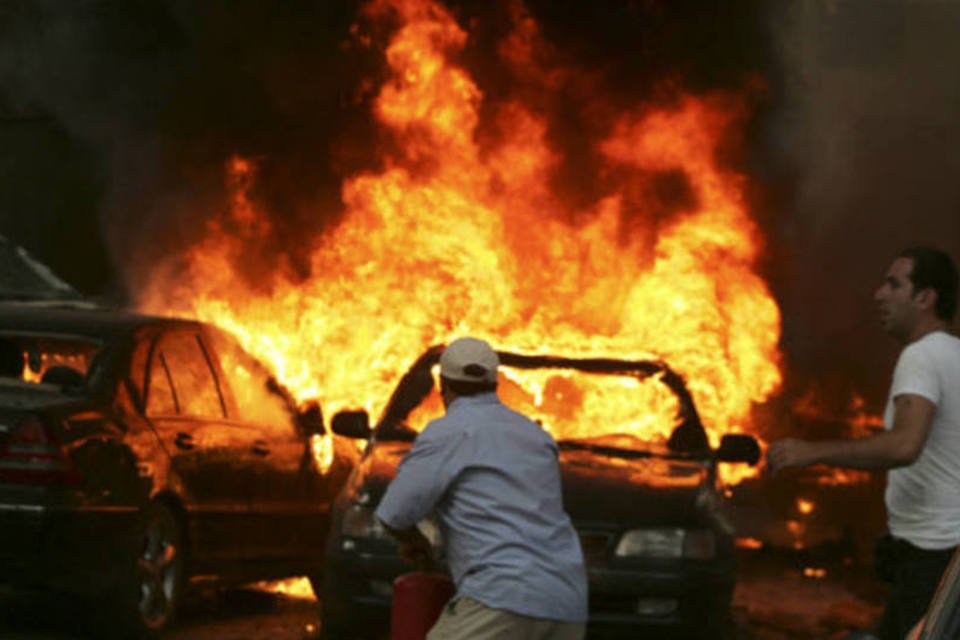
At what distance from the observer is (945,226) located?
97.0 feet

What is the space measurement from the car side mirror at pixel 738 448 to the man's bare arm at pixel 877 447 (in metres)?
3.79

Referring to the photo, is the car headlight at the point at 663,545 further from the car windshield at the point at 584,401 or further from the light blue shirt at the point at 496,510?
the light blue shirt at the point at 496,510

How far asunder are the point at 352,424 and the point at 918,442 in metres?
4.54

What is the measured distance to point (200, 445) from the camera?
34.6ft

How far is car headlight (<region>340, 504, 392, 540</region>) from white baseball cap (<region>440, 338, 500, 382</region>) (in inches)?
124

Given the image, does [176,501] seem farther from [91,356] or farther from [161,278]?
[161,278]

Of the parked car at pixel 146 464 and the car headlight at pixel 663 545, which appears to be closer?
the parked car at pixel 146 464

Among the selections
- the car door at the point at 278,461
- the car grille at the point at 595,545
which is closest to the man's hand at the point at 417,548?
the car grille at the point at 595,545

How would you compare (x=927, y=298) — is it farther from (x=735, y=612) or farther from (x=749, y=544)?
(x=749, y=544)

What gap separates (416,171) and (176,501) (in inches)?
387

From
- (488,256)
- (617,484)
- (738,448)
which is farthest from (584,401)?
(488,256)

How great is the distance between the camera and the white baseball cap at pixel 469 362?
237 inches

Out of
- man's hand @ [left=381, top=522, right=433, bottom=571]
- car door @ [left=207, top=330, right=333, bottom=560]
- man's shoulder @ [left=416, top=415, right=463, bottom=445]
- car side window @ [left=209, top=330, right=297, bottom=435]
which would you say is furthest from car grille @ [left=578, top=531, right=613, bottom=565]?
man's shoulder @ [left=416, top=415, right=463, bottom=445]

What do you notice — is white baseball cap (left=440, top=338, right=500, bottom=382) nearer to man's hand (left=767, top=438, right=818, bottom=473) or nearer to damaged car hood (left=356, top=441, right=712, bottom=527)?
man's hand (left=767, top=438, right=818, bottom=473)
